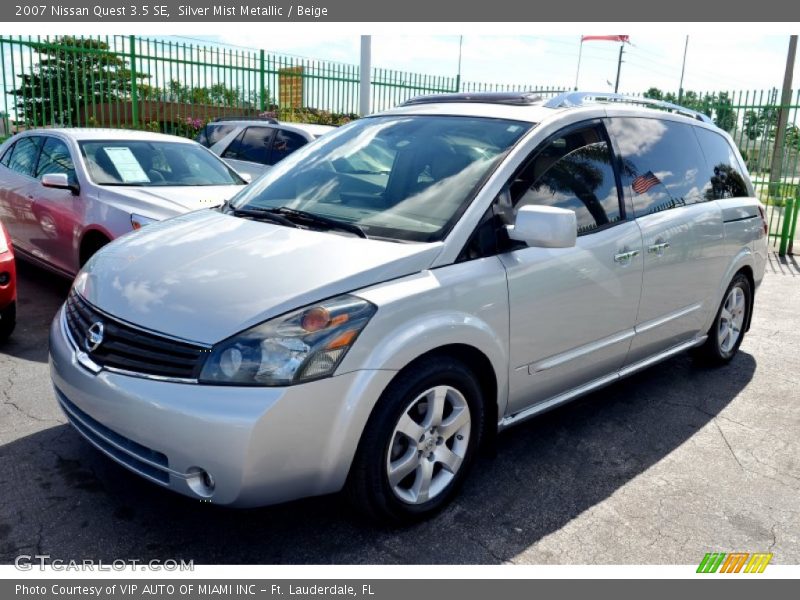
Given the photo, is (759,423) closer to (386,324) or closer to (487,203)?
(487,203)

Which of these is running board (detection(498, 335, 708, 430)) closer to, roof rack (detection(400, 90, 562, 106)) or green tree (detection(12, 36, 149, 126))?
roof rack (detection(400, 90, 562, 106))

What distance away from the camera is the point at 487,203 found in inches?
126

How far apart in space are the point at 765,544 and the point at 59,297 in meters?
5.78

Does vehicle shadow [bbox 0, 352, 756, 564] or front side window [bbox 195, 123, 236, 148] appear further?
front side window [bbox 195, 123, 236, 148]

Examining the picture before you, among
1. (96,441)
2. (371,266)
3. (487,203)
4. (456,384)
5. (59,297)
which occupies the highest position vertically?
(487,203)

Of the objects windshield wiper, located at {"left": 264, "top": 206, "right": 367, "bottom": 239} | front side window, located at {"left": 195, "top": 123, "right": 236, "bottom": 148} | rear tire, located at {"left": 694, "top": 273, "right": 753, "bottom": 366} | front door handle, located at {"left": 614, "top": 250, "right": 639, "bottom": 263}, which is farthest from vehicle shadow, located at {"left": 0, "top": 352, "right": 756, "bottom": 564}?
front side window, located at {"left": 195, "top": 123, "right": 236, "bottom": 148}

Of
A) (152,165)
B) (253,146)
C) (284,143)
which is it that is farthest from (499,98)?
(253,146)

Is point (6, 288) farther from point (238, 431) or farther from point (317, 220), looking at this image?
point (238, 431)

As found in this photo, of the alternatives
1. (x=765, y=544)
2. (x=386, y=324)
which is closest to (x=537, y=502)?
(x=765, y=544)

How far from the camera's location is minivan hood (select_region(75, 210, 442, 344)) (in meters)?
2.62

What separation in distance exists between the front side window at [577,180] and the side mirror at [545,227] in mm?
245

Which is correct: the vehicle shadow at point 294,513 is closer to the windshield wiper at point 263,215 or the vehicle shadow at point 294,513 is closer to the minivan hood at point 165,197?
the windshield wiper at point 263,215

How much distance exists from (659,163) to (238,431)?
10.2 ft

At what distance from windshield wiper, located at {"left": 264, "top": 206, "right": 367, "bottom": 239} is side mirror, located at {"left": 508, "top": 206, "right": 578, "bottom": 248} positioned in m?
0.69
